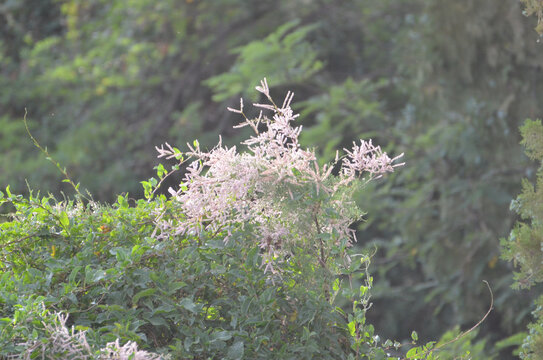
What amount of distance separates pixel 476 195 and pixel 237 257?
11.4ft

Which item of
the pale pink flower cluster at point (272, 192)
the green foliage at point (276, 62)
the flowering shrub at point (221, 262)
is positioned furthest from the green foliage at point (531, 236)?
the green foliage at point (276, 62)

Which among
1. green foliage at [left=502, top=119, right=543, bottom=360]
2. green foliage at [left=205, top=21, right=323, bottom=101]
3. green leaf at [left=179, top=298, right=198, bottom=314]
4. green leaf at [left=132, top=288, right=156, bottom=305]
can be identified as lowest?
green foliage at [left=502, top=119, right=543, bottom=360]

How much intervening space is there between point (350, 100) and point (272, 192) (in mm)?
4418

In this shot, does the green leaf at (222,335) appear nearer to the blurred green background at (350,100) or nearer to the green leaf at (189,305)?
the green leaf at (189,305)

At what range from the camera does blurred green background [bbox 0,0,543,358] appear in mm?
4539

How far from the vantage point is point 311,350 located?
139cm

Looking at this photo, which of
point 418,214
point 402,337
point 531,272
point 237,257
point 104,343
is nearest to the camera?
point 104,343

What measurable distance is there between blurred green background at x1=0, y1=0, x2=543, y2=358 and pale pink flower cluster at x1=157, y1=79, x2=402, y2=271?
1.81 m

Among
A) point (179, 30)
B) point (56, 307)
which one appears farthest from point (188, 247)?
point (179, 30)

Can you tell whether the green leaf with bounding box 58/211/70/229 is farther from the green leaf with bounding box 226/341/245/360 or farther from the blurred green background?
the blurred green background

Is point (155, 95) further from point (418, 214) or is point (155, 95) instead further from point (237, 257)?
point (237, 257)

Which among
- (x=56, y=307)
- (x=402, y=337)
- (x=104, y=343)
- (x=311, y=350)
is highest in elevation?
(x=56, y=307)

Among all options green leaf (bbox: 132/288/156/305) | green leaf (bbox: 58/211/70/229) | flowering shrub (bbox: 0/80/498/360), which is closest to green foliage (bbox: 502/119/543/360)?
flowering shrub (bbox: 0/80/498/360)

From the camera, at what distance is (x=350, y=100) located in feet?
18.9
